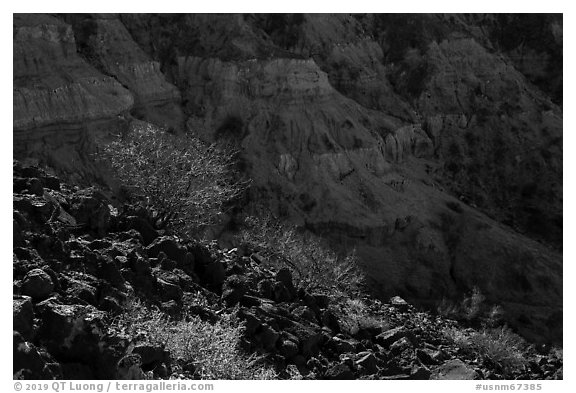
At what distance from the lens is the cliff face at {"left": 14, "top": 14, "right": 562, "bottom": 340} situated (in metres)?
37.3

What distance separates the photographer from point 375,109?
49.0 m

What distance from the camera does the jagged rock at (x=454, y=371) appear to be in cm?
1930

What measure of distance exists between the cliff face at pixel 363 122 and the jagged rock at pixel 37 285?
20.5 metres

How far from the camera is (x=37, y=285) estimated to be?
45.4ft

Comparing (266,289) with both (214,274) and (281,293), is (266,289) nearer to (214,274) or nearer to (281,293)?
(281,293)

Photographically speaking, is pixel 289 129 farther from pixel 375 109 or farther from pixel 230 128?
pixel 375 109

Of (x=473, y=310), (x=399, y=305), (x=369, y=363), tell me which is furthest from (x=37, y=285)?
(x=473, y=310)

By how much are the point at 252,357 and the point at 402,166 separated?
3099 centimetres

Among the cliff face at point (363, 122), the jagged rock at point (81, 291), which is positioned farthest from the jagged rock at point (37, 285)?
the cliff face at point (363, 122)

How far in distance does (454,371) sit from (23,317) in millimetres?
10580

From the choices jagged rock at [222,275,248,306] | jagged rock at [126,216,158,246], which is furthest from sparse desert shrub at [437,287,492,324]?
jagged rock at [126,216,158,246]

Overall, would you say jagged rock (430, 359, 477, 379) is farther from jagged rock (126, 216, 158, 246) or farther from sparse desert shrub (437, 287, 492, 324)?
sparse desert shrub (437, 287, 492, 324)

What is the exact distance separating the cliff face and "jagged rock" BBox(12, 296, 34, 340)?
2145 centimetres
